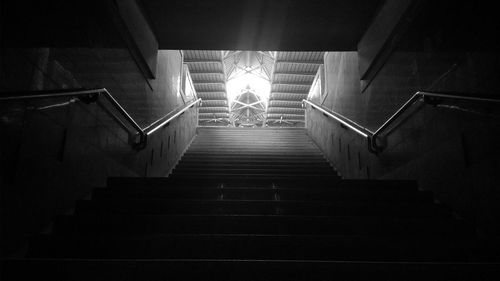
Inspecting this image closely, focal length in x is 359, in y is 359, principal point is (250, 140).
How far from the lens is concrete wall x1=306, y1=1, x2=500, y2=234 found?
2.58m

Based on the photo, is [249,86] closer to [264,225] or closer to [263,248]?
[264,225]

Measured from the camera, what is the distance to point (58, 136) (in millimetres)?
2787

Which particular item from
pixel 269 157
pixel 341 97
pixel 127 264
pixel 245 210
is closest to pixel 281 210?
pixel 245 210

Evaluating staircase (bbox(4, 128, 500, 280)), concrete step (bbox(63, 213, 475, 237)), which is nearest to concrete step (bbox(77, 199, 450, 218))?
staircase (bbox(4, 128, 500, 280))

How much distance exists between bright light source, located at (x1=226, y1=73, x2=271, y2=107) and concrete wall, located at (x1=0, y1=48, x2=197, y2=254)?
13.6m

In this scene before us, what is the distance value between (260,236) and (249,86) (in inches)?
697

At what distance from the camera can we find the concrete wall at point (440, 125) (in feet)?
8.45

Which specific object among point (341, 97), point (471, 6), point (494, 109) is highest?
point (341, 97)

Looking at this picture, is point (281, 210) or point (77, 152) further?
point (77, 152)

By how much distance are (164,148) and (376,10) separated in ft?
12.2

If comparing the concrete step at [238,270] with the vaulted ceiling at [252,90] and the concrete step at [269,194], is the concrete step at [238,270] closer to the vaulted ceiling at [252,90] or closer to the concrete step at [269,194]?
the concrete step at [269,194]

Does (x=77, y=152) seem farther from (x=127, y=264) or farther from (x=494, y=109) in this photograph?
(x=494, y=109)

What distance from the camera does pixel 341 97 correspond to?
21.2 feet

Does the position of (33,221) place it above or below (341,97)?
below
